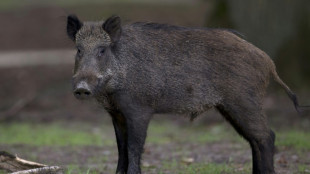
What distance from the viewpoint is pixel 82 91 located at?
652 centimetres

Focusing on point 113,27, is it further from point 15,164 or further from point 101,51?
point 15,164

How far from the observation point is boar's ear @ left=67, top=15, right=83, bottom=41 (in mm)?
7164

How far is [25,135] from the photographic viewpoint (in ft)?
38.8

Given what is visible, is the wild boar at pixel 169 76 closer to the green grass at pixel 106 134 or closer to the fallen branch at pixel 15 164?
the fallen branch at pixel 15 164

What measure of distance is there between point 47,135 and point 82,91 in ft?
17.6

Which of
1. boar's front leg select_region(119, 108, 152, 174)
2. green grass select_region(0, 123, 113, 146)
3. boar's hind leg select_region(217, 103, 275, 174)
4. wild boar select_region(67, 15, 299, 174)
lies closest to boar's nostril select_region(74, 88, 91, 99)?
wild boar select_region(67, 15, 299, 174)

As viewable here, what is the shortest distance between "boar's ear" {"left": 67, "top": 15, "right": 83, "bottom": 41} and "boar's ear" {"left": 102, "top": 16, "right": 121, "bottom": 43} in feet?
0.91

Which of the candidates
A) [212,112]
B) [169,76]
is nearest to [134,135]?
[169,76]

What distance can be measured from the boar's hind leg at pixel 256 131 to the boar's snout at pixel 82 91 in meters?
1.61

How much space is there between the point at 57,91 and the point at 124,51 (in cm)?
836

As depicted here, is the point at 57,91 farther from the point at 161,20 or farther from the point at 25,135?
the point at 161,20

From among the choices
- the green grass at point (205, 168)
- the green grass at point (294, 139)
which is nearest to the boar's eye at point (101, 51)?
the green grass at point (205, 168)

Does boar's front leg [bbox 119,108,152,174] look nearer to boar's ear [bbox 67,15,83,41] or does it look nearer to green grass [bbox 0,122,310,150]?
boar's ear [bbox 67,15,83,41]

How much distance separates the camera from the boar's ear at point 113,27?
709 centimetres
